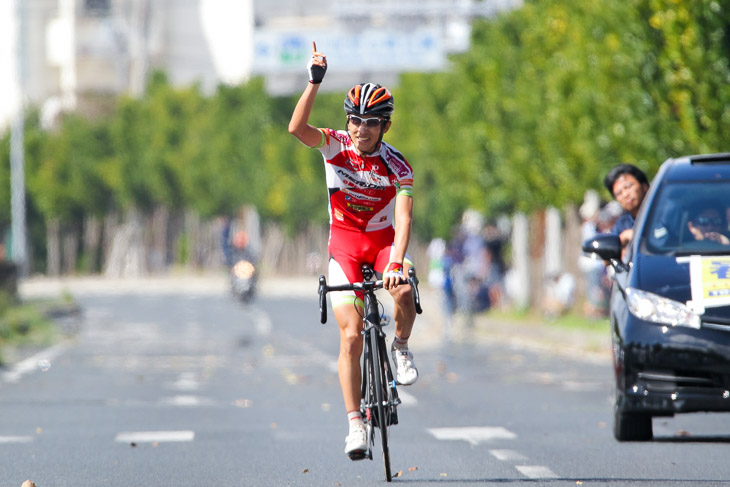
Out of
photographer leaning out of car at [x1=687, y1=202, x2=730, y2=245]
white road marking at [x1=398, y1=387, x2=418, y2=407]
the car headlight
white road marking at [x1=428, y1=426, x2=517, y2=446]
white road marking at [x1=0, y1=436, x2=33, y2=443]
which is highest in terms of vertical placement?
photographer leaning out of car at [x1=687, y1=202, x2=730, y2=245]

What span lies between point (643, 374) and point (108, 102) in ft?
242

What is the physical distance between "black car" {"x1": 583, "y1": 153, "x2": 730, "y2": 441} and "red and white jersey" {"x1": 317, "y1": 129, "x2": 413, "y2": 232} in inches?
67.2

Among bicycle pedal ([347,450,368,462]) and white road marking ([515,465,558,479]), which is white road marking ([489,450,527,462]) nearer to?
white road marking ([515,465,558,479])

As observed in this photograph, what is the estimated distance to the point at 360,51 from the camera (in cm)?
4584

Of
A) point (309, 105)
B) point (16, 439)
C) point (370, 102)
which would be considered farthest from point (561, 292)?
point (309, 105)

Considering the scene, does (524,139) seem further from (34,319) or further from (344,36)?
(344,36)

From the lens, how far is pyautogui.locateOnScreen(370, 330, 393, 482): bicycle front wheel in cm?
856

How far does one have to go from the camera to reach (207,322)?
3159 centimetres

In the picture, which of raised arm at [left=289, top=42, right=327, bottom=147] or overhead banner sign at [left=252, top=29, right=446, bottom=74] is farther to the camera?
overhead banner sign at [left=252, top=29, right=446, bottom=74]

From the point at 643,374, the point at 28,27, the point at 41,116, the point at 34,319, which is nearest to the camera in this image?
the point at 643,374

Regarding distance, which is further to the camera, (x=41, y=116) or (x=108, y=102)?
(x=108, y=102)

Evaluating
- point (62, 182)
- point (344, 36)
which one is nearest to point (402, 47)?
point (344, 36)

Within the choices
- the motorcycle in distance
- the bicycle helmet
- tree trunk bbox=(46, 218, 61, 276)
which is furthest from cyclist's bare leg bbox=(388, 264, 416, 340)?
tree trunk bbox=(46, 218, 61, 276)

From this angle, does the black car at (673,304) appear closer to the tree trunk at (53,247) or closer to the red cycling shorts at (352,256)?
the red cycling shorts at (352,256)
